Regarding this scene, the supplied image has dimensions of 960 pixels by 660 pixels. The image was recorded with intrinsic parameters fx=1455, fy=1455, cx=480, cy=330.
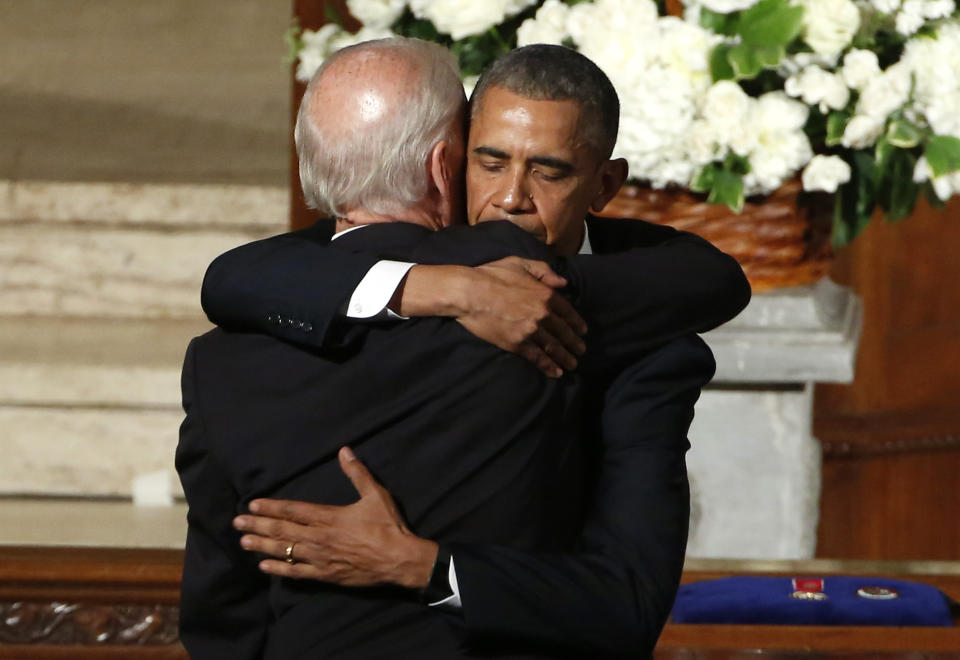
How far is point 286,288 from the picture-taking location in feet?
5.37

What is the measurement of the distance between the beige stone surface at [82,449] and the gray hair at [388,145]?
2.49 meters

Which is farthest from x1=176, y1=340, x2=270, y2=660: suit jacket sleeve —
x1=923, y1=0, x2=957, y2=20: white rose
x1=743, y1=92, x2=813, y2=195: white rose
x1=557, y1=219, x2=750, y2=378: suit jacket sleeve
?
x1=923, y1=0, x2=957, y2=20: white rose

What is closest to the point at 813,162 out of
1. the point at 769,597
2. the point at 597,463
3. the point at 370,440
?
the point at 769,597

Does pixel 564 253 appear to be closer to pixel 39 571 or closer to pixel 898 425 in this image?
pixel 39 571

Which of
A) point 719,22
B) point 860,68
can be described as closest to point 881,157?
point 860,68

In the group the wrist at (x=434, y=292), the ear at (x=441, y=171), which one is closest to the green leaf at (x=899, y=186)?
the ear at (x=441, y=171)

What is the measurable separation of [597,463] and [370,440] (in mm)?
283

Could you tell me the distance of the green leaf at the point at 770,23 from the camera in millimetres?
2703

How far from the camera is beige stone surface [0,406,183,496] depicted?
158 inches

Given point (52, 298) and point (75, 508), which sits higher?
point (52, 298)

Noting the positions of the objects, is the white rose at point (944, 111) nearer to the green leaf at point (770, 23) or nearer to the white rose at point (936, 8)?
the white rose at point (936, 8)

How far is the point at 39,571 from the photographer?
259 cm

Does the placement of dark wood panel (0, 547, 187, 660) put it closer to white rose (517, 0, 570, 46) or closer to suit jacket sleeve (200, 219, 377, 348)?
suit jacket sleeve (200, 219, 377, 348)

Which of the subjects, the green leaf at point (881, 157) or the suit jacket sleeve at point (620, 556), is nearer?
the suit jacket sleeve at point (620, 556)
